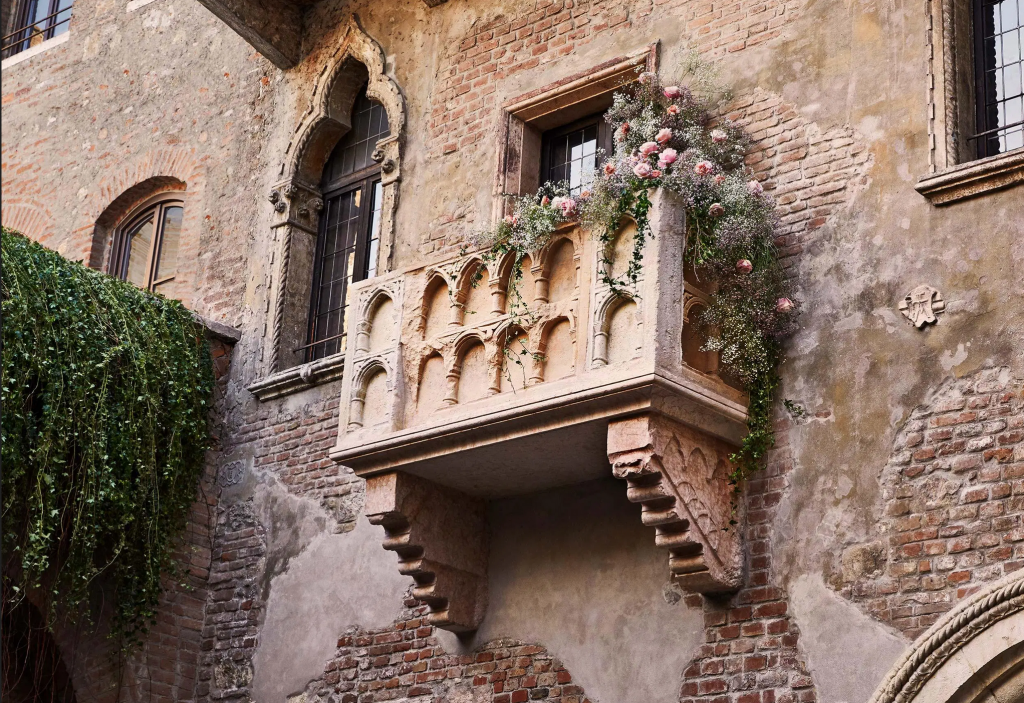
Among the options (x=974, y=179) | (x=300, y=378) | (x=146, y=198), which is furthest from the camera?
(x=146, y=198)

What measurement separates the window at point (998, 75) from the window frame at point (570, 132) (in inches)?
90.9

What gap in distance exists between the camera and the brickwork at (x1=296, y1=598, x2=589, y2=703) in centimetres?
737

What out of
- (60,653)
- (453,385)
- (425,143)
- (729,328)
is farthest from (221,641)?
(729,328)

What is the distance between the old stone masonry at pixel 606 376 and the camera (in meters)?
6.36

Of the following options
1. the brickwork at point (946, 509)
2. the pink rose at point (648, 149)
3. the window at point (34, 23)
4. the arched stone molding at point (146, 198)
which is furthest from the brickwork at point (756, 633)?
the window at point (34, 23)

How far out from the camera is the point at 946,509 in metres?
6.16

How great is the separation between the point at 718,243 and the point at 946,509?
1717 millimetres

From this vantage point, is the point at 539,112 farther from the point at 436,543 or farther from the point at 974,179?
the point at 974,179

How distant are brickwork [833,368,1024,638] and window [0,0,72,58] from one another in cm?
943

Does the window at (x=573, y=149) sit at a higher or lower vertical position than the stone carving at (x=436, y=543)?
higher

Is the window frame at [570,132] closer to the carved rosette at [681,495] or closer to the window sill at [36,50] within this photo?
the carved rosette at [681,495]

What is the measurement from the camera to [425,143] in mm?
9344

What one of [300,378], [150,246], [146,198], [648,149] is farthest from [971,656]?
[146,198]

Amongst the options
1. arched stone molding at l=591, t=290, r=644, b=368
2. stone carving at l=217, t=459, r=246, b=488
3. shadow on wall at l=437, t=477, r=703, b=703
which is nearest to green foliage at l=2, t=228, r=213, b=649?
stone carving at l=217, t=459, r=246, b=488
